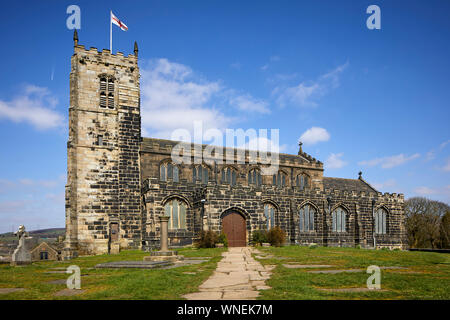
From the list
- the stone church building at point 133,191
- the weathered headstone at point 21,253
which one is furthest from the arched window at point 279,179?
the weathered headstone at point 21,253

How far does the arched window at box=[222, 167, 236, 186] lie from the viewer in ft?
120

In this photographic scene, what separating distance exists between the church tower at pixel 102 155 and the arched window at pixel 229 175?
356 inches

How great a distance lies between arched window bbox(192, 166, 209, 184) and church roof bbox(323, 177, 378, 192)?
56.3 ft

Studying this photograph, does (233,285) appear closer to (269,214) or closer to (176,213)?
(176,213)

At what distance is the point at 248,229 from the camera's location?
93.7ft

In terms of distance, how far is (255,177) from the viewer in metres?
38.7

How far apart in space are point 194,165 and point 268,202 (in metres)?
7.99

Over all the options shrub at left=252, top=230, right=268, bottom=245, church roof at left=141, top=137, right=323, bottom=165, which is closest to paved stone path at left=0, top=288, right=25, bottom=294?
shrub at left=252, top=230, right=268, bottom=245

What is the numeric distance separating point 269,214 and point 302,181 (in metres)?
11.1
